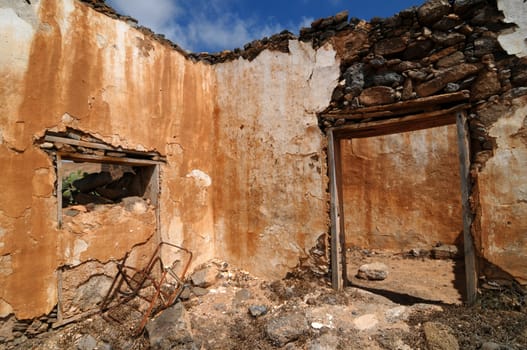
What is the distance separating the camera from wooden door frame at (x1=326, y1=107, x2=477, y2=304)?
3197 mm

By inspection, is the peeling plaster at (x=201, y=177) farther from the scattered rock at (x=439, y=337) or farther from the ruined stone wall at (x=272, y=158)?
the scattered rock at (x=439, y=337)

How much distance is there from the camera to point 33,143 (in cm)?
292

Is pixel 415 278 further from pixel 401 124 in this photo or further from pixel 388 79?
pixel 388 79

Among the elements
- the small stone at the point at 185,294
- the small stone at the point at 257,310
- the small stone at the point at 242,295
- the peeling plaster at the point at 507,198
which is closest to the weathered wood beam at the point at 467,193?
the peeling plaster at the point at 507,198

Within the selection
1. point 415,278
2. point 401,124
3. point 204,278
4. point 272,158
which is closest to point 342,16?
point 401,124

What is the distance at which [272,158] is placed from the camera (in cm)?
437

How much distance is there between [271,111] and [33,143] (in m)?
2.92

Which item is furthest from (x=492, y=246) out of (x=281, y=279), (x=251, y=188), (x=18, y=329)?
(x=18, y=329)

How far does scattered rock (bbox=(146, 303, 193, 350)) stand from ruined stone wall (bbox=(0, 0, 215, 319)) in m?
1.07

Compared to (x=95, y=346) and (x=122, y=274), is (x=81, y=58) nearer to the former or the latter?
(x=122, y=274)

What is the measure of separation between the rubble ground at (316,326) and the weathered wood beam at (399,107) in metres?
2.08

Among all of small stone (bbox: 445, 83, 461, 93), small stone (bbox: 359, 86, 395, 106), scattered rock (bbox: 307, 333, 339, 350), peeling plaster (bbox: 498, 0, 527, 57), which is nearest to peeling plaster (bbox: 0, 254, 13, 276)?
scattered rock (bbox: 307, 333, 339, 350)

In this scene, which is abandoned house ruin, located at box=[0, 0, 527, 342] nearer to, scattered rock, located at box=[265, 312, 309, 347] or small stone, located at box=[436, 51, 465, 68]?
small stone, located at box=[436, 51, 465, 68]

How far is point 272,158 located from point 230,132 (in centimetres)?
91
